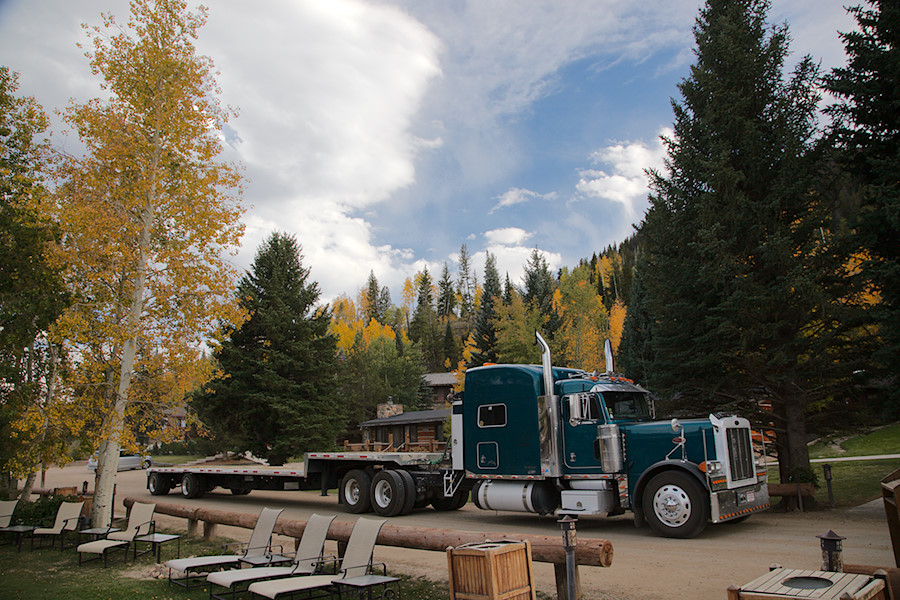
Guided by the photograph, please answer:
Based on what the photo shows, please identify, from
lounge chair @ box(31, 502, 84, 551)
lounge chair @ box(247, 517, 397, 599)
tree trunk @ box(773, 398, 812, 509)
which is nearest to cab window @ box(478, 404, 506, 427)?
lounge chair @ box(247, 517, 397, 599)

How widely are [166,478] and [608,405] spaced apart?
1546cm

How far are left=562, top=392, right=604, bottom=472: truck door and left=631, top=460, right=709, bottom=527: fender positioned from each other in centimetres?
80

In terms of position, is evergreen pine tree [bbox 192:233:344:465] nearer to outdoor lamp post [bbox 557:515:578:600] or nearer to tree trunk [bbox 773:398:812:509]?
tree trunk [bbox 773:398:812:509]

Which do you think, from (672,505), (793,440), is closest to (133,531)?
(672,505)

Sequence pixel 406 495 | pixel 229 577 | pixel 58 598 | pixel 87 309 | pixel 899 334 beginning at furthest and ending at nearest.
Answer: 1. pixel 406 495
2. pixel 87 309
3. pixel 899 334
4. pixel 58 598
5. pixel 229 577

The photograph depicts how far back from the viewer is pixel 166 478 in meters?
19.6

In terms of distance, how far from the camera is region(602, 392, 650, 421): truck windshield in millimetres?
11109

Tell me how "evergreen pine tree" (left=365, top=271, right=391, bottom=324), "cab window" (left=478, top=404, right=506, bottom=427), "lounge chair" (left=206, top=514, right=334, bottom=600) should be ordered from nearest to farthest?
"lounge chair" (left=206, top=514, right=334, bottom=600), "cab window" (left=478, top=404, right=506, bottom=427), "evergreen pine tree" (left=365, top=271, right=391, bottom=324)

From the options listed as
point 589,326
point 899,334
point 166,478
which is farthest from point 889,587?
point 589,326

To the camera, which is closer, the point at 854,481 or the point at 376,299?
the point at 854,481

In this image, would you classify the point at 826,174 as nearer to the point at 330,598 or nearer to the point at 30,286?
the point at 330,598

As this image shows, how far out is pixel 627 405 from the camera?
11453 millimetres

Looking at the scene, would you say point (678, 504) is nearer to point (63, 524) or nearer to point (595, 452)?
point (595, 452)

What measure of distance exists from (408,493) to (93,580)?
246 inches
